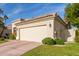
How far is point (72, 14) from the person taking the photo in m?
9.34

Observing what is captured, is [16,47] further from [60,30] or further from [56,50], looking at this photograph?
[60,30]

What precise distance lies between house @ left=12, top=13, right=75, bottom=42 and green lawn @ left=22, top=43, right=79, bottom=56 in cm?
→ 38

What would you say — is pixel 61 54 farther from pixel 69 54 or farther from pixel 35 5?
pixel 35 5

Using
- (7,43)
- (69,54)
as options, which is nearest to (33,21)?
(7,43)

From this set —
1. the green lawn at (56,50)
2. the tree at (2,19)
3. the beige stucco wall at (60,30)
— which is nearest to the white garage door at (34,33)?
the beige stucco wall at (60,30)

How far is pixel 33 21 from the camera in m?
8.87

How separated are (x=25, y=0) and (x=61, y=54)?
2737mm

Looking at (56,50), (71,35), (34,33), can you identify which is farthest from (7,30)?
(71,35)

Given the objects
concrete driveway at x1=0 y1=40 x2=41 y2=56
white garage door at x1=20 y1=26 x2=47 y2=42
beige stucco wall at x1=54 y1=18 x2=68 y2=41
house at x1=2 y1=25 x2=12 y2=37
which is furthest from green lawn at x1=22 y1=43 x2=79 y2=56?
house at x1=2 y1=25 x2=12 y2=37

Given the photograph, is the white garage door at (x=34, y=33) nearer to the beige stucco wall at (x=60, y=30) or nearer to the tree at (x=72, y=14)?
the beige stucco wall at (x=60, y=30)

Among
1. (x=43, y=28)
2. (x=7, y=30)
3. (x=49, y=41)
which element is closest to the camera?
(x=49, y=41)

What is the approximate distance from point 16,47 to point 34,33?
3.79ft

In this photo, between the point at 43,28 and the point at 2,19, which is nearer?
the point at 2,19

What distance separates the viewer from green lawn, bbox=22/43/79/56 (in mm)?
8012
